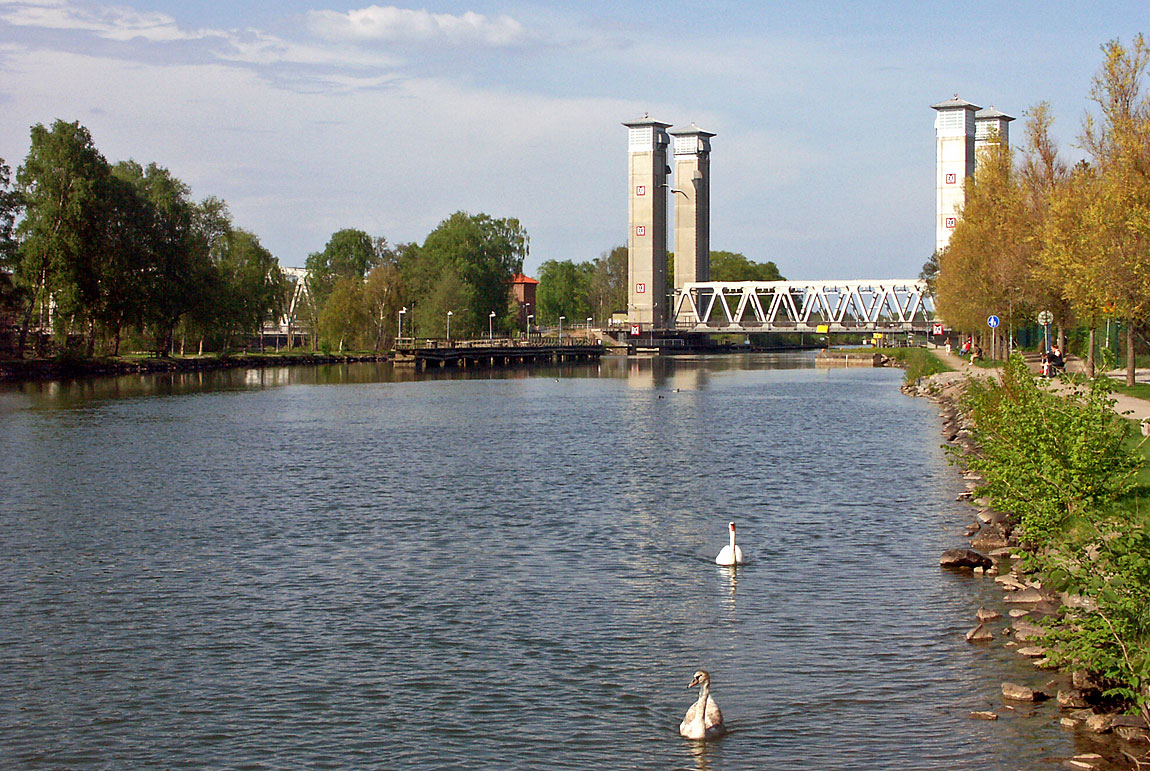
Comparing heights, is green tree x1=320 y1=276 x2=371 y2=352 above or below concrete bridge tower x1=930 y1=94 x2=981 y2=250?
below

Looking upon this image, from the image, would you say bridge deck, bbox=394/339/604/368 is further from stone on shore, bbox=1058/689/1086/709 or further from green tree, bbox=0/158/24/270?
stone on shore, bbox=1058/689/1086/709

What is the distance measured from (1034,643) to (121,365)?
7875cm

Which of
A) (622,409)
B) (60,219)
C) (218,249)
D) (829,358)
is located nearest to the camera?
(622,409)

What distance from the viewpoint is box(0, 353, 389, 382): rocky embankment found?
73.7 meters

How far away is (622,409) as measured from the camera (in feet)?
180

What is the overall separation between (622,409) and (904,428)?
15789mm

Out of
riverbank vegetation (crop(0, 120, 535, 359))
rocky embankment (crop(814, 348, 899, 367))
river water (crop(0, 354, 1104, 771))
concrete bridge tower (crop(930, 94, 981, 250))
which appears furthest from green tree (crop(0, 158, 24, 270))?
concrete bridge tower (crop(930, 94, 981, 250))

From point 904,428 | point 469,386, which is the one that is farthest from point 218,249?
point 904,428

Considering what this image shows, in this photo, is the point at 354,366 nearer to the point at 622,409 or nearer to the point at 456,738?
the point at 622,409

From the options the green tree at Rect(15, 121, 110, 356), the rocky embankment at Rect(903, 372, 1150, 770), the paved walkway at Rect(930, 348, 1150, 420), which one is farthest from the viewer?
the green tree at Rect(15, 121, 110, 356)

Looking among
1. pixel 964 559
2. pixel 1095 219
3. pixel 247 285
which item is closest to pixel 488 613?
pixel 964 559

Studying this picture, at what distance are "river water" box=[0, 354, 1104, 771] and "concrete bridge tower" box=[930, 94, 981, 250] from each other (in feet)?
378

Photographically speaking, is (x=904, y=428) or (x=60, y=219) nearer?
(x=904, y=428)

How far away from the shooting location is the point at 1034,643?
12.6 meters
